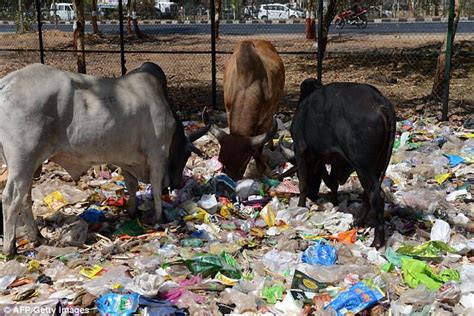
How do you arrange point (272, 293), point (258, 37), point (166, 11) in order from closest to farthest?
1. point (272, 293)
2. point (258, 37)
3. point (166, 11)

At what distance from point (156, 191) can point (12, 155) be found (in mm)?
1437

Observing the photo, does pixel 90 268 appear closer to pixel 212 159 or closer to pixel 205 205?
pixel 205 205

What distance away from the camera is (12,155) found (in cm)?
543

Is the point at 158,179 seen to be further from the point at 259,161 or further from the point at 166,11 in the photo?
the point at 166,11

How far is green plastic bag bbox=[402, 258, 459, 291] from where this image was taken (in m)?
4.91

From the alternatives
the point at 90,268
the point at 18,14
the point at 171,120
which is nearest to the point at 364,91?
the point at 171,120

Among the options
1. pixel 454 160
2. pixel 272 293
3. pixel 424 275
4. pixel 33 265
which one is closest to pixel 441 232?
pixel 424 275

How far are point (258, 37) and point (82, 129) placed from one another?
2163 cm

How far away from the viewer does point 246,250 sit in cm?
571

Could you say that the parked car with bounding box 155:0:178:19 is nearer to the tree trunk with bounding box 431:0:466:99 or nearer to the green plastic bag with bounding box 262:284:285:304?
the tree trunk with bounding box 431:0:466:99

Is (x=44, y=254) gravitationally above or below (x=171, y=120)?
below

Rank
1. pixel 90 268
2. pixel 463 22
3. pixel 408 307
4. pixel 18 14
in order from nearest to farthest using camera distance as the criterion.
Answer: pixel 408 307 < pixel 90 268 < pixel 18 14 < pixel 463 22

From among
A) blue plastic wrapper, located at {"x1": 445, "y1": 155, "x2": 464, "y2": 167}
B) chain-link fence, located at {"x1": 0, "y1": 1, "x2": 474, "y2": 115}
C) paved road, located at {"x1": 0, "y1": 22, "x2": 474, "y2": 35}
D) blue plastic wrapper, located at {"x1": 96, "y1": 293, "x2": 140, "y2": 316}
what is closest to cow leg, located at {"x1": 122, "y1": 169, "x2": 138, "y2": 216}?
blue plastic wrapper, located at {"x1": 96, "y1": 293, "x2": 140, "y2": 316}

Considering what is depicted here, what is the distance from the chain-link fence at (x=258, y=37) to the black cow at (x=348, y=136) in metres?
4.44
